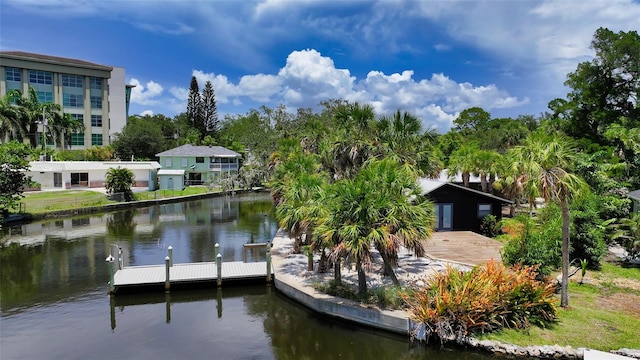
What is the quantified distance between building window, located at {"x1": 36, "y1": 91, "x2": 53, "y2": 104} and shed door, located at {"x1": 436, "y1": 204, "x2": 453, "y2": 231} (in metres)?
64.9

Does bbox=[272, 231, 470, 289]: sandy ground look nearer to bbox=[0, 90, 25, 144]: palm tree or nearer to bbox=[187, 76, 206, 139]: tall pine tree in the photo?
bbox=[0, 90, 25, 144]: palm tree

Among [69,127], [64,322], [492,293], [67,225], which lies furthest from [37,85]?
Answer: [492,293]

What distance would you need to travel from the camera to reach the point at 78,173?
49625 mm

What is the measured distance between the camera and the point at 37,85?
65.1 m

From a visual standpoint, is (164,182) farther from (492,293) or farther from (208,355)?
(492,293)

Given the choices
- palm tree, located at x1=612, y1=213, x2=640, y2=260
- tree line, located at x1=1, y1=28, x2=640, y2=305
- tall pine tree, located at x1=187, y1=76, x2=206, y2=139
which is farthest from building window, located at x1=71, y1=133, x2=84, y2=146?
palm tree, located at x1=612, y1=213, x2=640, y2=260

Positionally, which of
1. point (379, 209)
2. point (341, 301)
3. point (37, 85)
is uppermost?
point (37, 85)

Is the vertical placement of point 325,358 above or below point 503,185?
below

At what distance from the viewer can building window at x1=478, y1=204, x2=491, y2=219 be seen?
87.6ft

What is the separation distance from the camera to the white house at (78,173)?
155 feet

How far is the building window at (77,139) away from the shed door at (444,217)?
208 feet

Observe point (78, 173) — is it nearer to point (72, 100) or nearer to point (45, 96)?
point (45, 96)

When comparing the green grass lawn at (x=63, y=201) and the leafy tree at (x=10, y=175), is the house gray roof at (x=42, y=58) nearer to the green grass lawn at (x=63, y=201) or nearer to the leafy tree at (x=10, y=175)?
the green grass lawn at (x=63, y=201)

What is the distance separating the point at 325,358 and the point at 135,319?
7.16 metres
